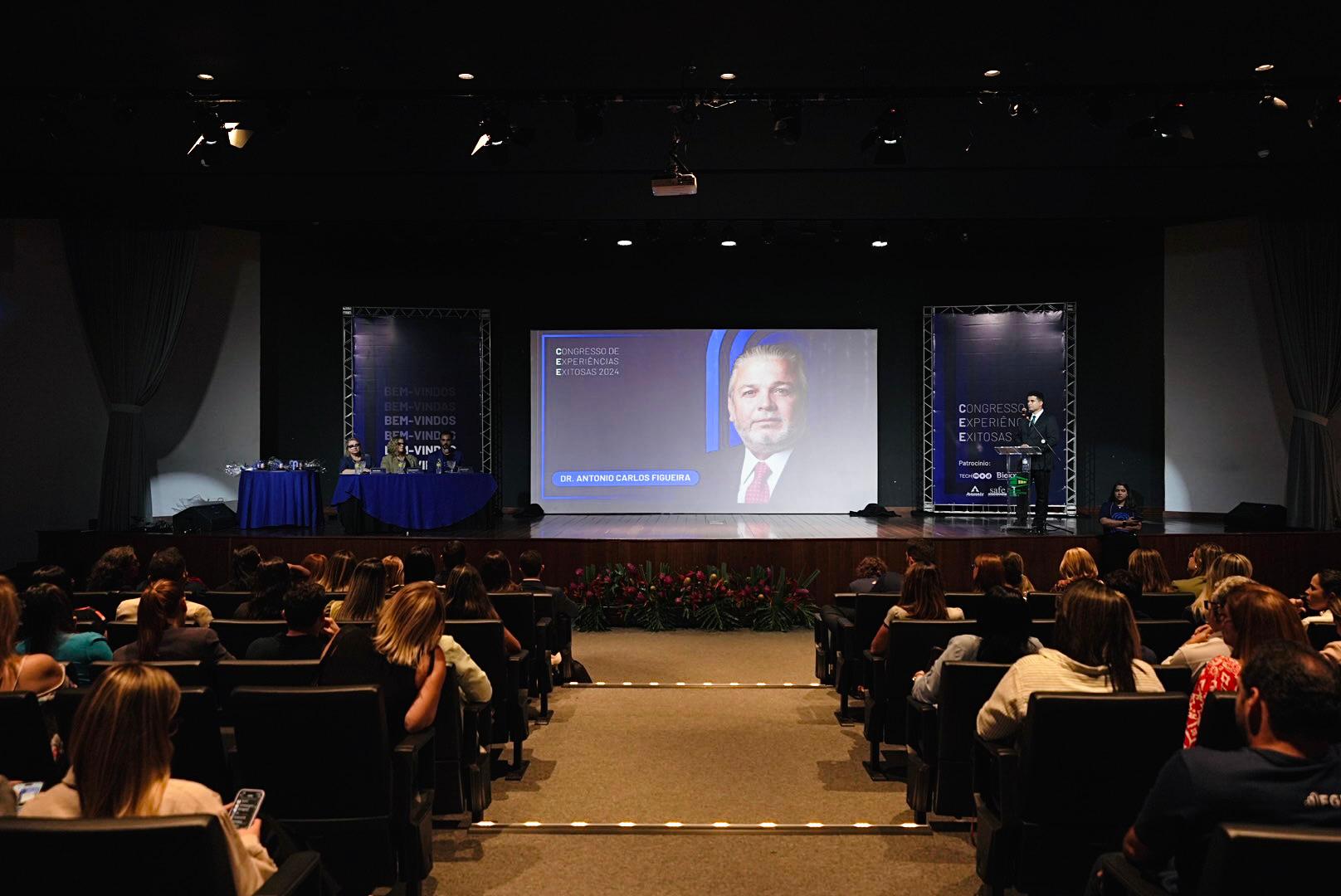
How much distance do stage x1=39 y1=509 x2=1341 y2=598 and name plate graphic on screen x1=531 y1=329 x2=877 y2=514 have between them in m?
2.73

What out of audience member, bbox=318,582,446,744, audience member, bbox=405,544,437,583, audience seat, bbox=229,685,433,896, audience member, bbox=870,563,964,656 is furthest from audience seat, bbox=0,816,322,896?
audience member, bbox=405,544,437,583

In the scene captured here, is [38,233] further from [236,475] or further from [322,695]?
[322,695]

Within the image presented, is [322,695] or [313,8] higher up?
[313,8]

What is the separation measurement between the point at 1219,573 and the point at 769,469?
8.61 m

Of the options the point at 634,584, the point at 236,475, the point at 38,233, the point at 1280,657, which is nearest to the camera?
the point at 1280,657

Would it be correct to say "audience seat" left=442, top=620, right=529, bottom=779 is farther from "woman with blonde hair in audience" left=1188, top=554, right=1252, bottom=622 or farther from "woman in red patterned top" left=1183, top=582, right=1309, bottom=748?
"woman with blonde hair in audience" left=1188, top=554, right=1252, bottom=622

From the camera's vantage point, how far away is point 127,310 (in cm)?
1081

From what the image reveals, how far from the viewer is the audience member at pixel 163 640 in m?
3.54

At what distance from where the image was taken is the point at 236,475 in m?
12.1

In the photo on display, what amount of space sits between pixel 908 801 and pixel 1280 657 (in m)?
2.29

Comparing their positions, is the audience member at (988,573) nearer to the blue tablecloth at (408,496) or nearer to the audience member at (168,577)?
the audience member at (168,577)

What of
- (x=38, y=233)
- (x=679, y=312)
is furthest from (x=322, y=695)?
(x=679, y=312)

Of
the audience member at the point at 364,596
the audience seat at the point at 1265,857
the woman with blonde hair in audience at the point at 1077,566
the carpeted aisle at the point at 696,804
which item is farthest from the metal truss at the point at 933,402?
the audience seat at the point at 1265,857

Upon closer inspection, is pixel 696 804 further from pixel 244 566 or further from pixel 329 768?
pixel 244 566
